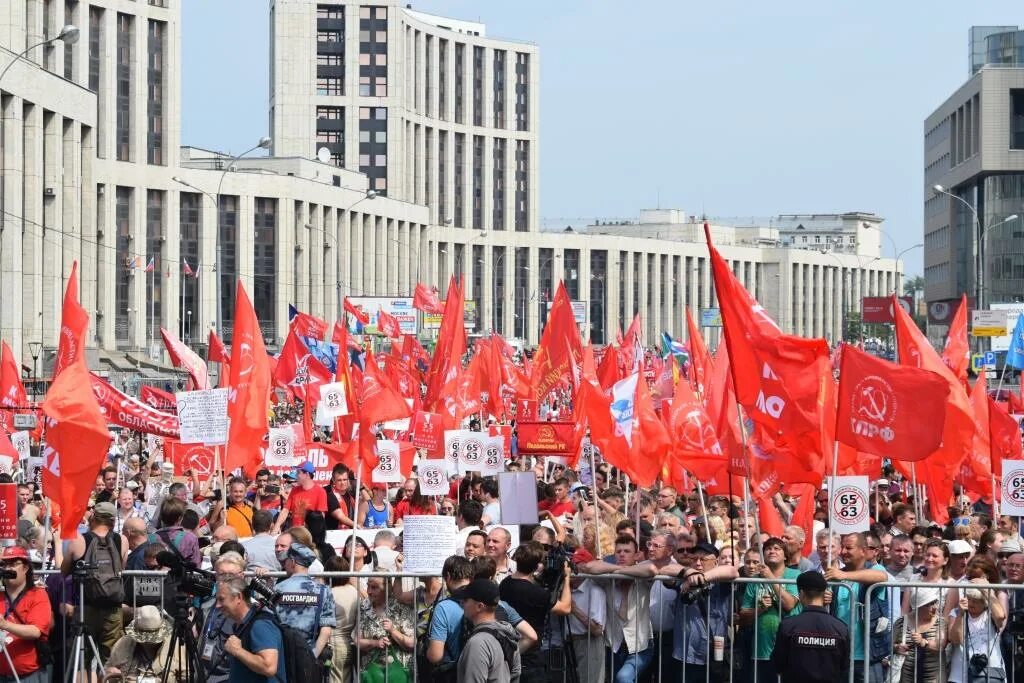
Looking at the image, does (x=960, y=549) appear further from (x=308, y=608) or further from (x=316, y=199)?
(x=316, y=199)

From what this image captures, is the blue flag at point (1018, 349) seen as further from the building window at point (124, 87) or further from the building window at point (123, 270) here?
the building window at point (124, 87)

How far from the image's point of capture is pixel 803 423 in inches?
448

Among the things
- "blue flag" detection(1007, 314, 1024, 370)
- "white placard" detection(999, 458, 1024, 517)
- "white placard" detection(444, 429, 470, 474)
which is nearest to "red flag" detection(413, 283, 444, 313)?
"blue flag" detection(1007, 314, 1024, 370)

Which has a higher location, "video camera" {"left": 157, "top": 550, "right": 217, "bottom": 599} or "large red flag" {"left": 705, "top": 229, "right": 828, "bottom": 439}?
"large red flag" {"left": 705, "top": 229, "right": 828, "bottom": 439}

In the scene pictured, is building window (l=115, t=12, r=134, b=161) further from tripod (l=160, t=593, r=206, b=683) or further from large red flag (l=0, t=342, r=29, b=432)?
tripod (l=160, t=593, r=206, b=683)

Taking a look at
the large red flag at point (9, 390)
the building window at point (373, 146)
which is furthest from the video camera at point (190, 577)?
the building window at point (373, 146)

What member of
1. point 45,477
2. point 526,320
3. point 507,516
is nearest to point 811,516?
point 507,516

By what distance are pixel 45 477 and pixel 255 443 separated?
4.06 meters

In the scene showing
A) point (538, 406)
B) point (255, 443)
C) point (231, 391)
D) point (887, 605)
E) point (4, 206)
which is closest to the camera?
point (887, 605)

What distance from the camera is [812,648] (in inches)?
356

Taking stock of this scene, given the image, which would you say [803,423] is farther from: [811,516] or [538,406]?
[538,406]

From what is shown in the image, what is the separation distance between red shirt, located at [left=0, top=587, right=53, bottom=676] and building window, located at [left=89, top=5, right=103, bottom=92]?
6877cm

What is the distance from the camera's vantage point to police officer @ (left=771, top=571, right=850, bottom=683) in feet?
29.6

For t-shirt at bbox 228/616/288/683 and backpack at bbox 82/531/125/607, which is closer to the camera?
t-shirt at bbox 228/616/288/683
